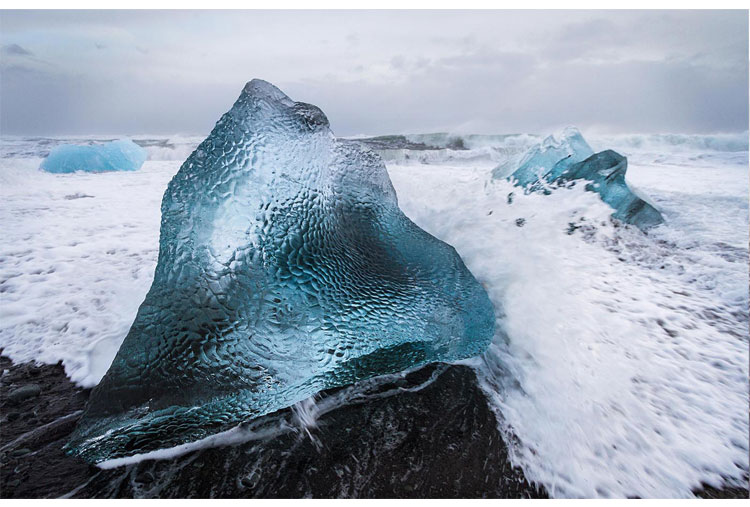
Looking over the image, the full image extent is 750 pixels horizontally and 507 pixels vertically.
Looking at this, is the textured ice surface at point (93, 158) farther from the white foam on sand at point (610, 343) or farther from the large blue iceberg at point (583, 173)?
the large blue iceberg at point (583, 173)

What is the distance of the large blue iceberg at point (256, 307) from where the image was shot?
3.94 ft

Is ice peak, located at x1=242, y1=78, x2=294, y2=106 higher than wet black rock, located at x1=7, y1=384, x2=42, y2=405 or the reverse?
higher

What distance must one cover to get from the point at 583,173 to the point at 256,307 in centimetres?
264

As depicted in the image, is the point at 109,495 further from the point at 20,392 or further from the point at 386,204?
the point at 386,204

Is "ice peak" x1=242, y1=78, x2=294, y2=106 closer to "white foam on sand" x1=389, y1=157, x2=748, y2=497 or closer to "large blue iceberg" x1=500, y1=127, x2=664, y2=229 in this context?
"white foam on sand" x1=389, y1=157, x2=748, y2=497

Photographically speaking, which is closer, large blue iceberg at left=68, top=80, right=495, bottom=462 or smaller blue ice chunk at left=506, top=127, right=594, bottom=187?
large blue iceberg at left=68, top=80, right=495, bottom=462

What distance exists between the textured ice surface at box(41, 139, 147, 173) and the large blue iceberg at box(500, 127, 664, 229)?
239 inches

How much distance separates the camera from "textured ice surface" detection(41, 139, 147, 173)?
5973 millimetres

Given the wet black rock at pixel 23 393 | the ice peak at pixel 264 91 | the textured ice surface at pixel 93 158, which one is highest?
the ice peak at pixel 264 91

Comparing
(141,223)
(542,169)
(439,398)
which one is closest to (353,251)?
(439,398)

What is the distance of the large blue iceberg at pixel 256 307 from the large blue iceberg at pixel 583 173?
176 cm

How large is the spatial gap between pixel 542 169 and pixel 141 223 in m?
3.42

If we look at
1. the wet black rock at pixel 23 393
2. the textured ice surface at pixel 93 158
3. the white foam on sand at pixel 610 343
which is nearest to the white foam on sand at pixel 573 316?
the white foam on sand at pixel 610 343

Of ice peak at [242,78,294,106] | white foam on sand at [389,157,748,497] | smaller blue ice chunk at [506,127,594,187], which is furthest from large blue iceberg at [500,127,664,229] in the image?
ice peak at [242,78,294,106]
